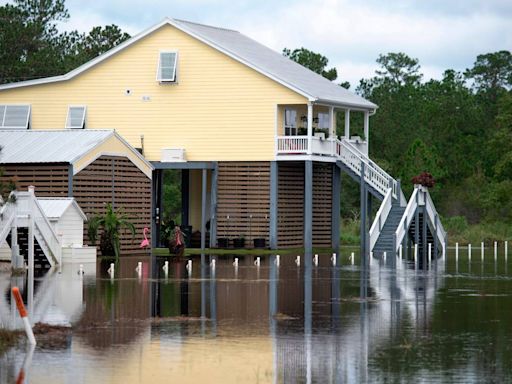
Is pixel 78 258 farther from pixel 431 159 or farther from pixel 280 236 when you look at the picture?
pixel 431 159

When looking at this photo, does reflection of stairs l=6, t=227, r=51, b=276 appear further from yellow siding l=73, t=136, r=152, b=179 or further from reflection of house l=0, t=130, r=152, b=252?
yellow siding l=73, t=136, r=152, b=179

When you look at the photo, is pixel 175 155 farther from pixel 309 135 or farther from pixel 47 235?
pixel 47 235

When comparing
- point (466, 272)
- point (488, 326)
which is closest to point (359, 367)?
point (488, 326)

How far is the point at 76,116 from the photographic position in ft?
198

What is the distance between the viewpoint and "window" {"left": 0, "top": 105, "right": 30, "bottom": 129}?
60.4 m

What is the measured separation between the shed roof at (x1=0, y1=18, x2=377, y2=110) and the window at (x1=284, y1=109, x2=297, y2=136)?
132cm

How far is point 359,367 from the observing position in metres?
20.6

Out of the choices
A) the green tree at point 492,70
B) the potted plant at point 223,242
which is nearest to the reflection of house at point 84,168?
the potted plant at point 223,242

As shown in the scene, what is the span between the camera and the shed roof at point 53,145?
169 feet

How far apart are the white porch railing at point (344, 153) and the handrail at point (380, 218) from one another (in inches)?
35.0

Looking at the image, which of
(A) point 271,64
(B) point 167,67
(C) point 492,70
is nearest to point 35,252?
(B) point 167,67

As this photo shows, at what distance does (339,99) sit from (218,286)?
984 inches

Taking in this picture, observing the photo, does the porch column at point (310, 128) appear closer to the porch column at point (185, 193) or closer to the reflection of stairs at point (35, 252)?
the porch column at point (185, 193)

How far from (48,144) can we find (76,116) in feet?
23.5
